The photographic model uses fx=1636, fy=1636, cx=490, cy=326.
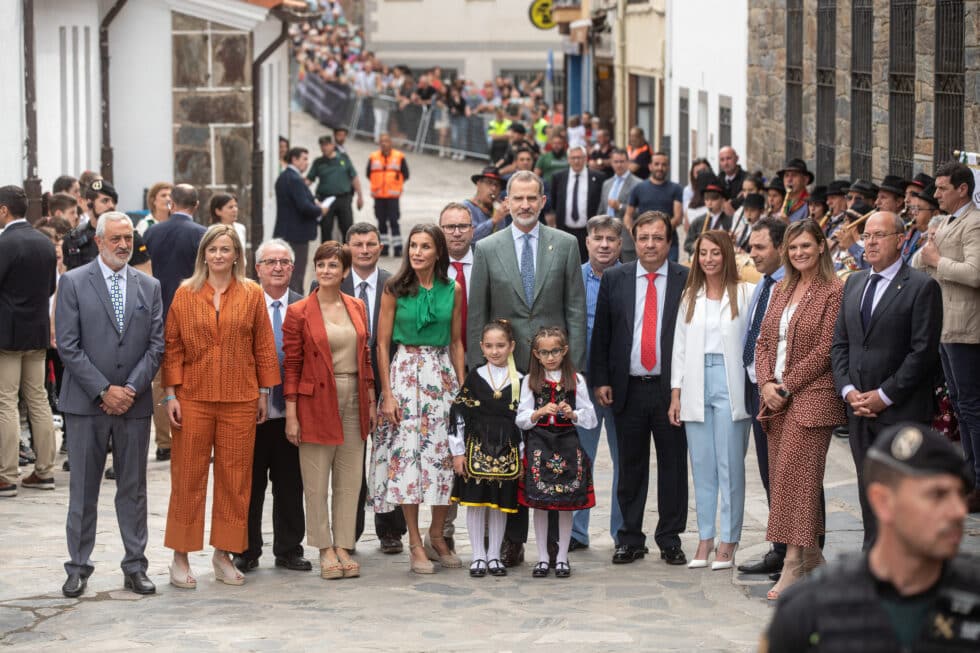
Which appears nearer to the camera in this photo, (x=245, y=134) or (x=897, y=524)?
(x=897, y=524)

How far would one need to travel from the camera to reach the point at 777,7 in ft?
60.7

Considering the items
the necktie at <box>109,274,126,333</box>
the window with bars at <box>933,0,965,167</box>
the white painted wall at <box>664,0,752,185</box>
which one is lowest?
the necktie at <box>109,274,126,333</box>

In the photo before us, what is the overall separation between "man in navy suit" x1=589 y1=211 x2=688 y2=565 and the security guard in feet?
12.3

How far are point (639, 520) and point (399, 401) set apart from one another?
1.46 meters

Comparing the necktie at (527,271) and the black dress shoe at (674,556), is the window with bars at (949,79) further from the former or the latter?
the black dress shoe at (674,556)

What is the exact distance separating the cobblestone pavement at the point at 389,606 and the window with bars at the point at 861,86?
20.1 ft

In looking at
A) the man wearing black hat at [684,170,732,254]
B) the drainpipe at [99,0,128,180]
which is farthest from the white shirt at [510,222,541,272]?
the drainpipe at [99,0,128,180]

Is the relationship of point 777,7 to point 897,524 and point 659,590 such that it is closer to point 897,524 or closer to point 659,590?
point 659,590

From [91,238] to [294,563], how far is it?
13.4ft

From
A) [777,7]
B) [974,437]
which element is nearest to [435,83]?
[777,7]

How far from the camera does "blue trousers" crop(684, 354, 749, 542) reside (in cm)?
850

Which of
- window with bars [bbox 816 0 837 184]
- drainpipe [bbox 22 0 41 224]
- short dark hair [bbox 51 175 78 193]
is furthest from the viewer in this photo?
window with bars [bbox 816 0 837 184]

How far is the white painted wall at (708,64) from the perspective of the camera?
20.7 meters

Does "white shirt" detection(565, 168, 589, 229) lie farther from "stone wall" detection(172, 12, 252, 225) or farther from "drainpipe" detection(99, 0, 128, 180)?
"drainpipe" detection(99, 0, 128, 180)
